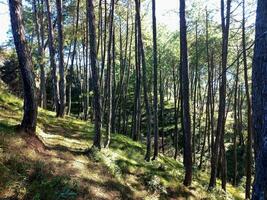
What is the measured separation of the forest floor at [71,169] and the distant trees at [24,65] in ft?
1.73

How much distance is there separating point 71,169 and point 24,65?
11.7 ft

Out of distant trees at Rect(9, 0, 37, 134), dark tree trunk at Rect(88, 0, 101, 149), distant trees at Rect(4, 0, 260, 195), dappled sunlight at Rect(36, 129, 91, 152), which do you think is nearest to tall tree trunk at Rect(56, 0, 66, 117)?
distant trees at Rect(4, 0, 260, 195)

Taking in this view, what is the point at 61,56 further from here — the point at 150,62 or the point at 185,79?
the point at 150,62

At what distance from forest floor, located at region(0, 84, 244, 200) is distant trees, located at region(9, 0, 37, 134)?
1.73 feet

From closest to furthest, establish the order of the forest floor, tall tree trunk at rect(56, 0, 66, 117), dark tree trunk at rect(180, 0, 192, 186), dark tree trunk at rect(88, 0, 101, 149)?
the forest floor → dark tree trunk at rect(88, 0, 101, 149) → dark tree trunk at rect(180, 0, 192, 186) → tall tree trunk at rect(56, 0, 66, 117)

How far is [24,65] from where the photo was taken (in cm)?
1080

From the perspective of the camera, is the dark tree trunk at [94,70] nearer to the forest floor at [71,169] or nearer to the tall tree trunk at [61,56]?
the forest floor at [71,169]

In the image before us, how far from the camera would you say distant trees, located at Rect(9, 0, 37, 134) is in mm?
10523

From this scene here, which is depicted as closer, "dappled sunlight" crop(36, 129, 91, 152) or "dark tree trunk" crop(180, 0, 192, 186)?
"dappled sunlight" crop(36, 129, 91, 152)

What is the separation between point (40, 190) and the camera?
29.4 ft

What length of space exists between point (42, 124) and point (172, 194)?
6.38 meters

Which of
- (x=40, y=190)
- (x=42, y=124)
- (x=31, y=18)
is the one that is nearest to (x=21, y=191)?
(x=40, y=190)

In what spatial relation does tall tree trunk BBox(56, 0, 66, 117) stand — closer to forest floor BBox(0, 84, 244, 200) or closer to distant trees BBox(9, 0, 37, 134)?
forest floor BBox(0, 84, 244, 200)

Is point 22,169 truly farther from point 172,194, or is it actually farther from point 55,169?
point 172,194
